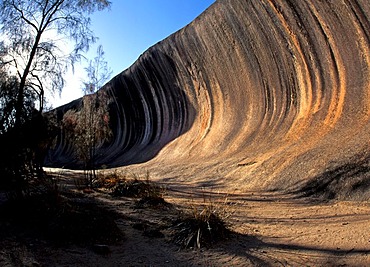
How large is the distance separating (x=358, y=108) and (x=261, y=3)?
15.2 ft

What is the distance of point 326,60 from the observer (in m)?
8.48

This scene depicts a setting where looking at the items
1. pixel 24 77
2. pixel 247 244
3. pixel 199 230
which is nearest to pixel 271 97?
pixel 24 77

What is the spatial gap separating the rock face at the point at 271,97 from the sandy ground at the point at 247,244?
1.20 meters

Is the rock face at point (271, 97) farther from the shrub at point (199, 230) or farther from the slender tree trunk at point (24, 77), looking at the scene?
the slender tree trunk at point (24, 77)

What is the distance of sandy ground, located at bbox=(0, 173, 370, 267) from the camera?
10.3ft

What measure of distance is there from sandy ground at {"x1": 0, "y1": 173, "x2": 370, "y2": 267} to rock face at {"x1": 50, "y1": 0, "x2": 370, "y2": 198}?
3.93 feet

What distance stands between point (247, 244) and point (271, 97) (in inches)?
272

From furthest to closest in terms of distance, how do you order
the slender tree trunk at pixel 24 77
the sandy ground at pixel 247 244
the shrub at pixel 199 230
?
the slender tree trunk at pixel 24 77, the shrub at pixel 199 230, the sandy ground at pixel 247 244

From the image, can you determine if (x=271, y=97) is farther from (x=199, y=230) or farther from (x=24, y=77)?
(x=199, y=230)

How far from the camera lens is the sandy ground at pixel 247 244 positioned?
10.3ft

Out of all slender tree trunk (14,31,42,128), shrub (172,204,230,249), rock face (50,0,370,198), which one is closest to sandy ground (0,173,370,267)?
shrub (172,204,230,249)

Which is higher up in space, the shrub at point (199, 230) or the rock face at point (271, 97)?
the rock face at point (271, 97)

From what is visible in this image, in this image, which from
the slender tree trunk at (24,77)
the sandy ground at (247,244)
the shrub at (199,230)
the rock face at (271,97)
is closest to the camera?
the sandy ground at (247,244)

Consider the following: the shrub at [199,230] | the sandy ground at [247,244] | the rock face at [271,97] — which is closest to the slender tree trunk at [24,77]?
the sandy ground at [247,244]
